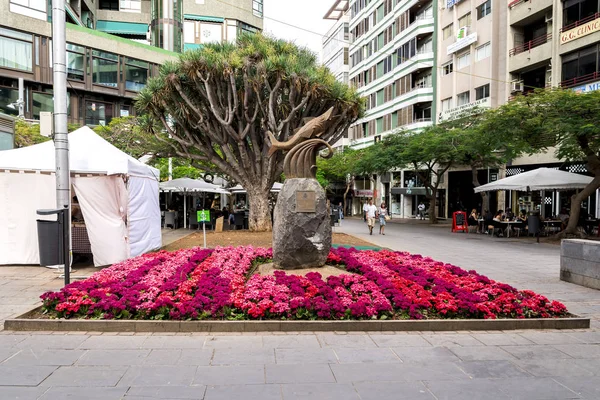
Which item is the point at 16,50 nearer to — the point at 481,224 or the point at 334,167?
the point at 334,167

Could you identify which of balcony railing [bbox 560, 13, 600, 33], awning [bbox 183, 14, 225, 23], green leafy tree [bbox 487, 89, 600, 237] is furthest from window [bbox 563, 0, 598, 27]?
awning [bbox 183, 14, 225, 23]

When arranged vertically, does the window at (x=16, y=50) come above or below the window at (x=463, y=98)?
above

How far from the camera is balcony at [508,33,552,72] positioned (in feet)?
88.8

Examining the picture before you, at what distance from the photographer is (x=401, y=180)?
4516cm

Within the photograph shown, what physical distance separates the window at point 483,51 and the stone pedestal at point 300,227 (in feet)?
95.6

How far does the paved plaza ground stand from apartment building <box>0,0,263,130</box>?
27.8 meters

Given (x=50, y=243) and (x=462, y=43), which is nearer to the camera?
(x=50, y=243)

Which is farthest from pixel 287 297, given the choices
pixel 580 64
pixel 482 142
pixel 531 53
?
pixel 531 53

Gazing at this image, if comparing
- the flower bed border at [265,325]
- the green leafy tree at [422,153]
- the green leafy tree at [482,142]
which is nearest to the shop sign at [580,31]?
the green leafy tree at [482,142]

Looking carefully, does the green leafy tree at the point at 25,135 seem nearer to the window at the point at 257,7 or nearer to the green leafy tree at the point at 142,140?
the green leafy tree at the point at 142,140

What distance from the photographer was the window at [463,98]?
35344 mm

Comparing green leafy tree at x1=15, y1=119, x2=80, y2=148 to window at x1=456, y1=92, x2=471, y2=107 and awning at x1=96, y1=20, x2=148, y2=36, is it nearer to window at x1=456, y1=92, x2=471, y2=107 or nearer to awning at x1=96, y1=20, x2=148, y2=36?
awning at x1=96, y1=20, x2=148, y2=36

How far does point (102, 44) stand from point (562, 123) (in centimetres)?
3782

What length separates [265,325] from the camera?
6109 millimetres
